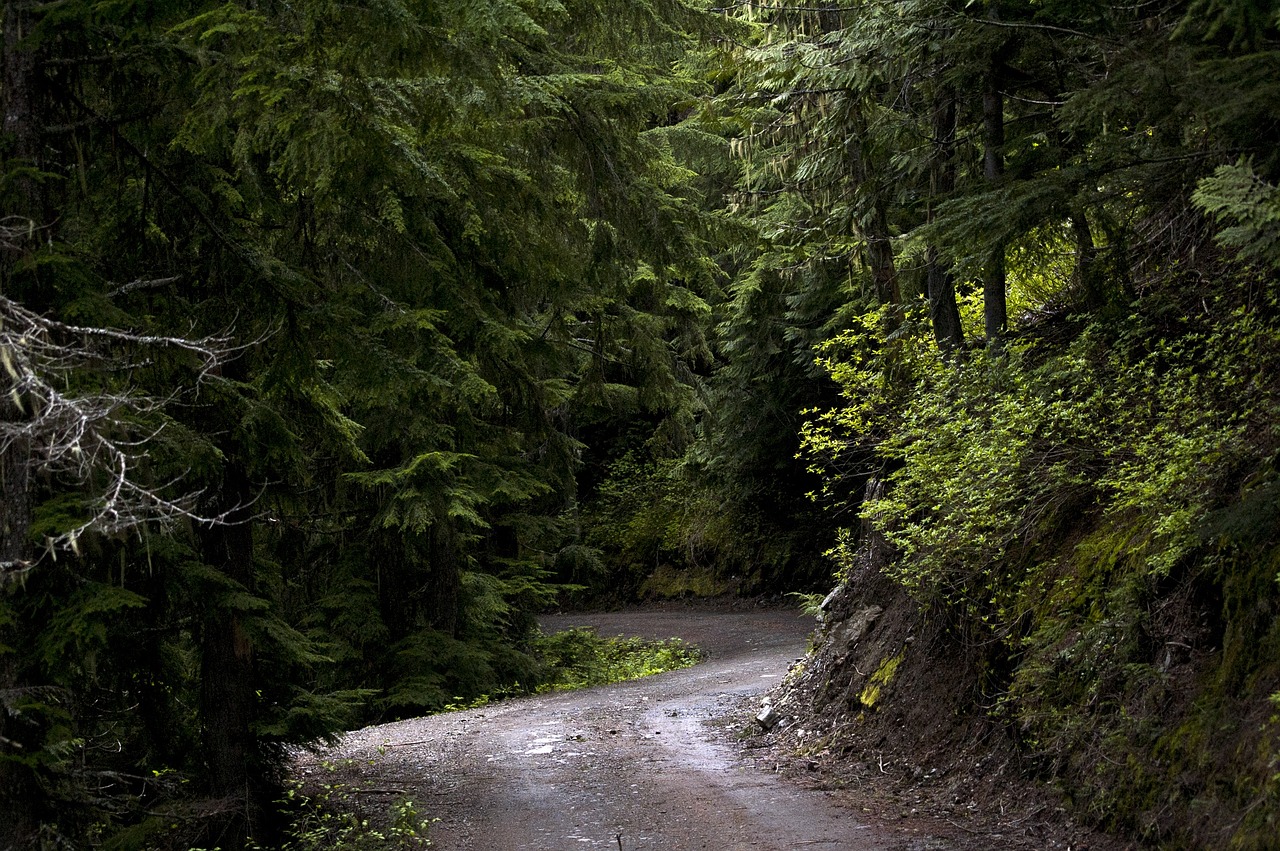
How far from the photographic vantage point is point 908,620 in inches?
373

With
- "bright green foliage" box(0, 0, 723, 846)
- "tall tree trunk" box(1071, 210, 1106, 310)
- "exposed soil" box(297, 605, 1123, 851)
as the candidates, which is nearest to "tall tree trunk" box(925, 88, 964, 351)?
"tall tree trunk" box(1071, 210, 1106, 310)

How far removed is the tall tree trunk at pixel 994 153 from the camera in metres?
9.58

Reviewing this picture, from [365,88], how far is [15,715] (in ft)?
12.3

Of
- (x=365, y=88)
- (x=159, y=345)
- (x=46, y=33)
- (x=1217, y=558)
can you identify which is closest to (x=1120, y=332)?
(x=1217, y=558)

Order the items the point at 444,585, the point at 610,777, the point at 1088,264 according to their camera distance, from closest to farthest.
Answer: the point at 1088,264 → the point at 610,777 → the point at 444,585

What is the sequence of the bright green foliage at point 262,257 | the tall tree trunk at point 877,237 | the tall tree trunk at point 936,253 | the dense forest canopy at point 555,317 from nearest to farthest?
the dense forest canopy at point 555,317, the bright green foliage at point 262,257, the tall tree trunk at point 936,253, the tall tree trunk at point 877,237

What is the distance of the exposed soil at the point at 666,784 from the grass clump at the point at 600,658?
15.3 feet

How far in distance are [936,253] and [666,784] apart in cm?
622

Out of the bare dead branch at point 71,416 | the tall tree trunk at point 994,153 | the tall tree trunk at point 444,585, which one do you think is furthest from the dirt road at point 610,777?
the tall tree trunk at point 994,153

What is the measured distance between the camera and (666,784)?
29.0 feet

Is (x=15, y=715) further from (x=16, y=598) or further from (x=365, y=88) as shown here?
(x=365, y=88)

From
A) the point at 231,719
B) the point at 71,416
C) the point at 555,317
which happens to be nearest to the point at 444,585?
the point at 555,317

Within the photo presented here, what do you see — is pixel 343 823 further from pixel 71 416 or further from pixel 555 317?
pixel 555 317

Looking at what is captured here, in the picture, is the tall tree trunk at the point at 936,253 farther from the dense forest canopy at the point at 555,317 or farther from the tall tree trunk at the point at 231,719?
the tall tree trunk at the point at 231,719
